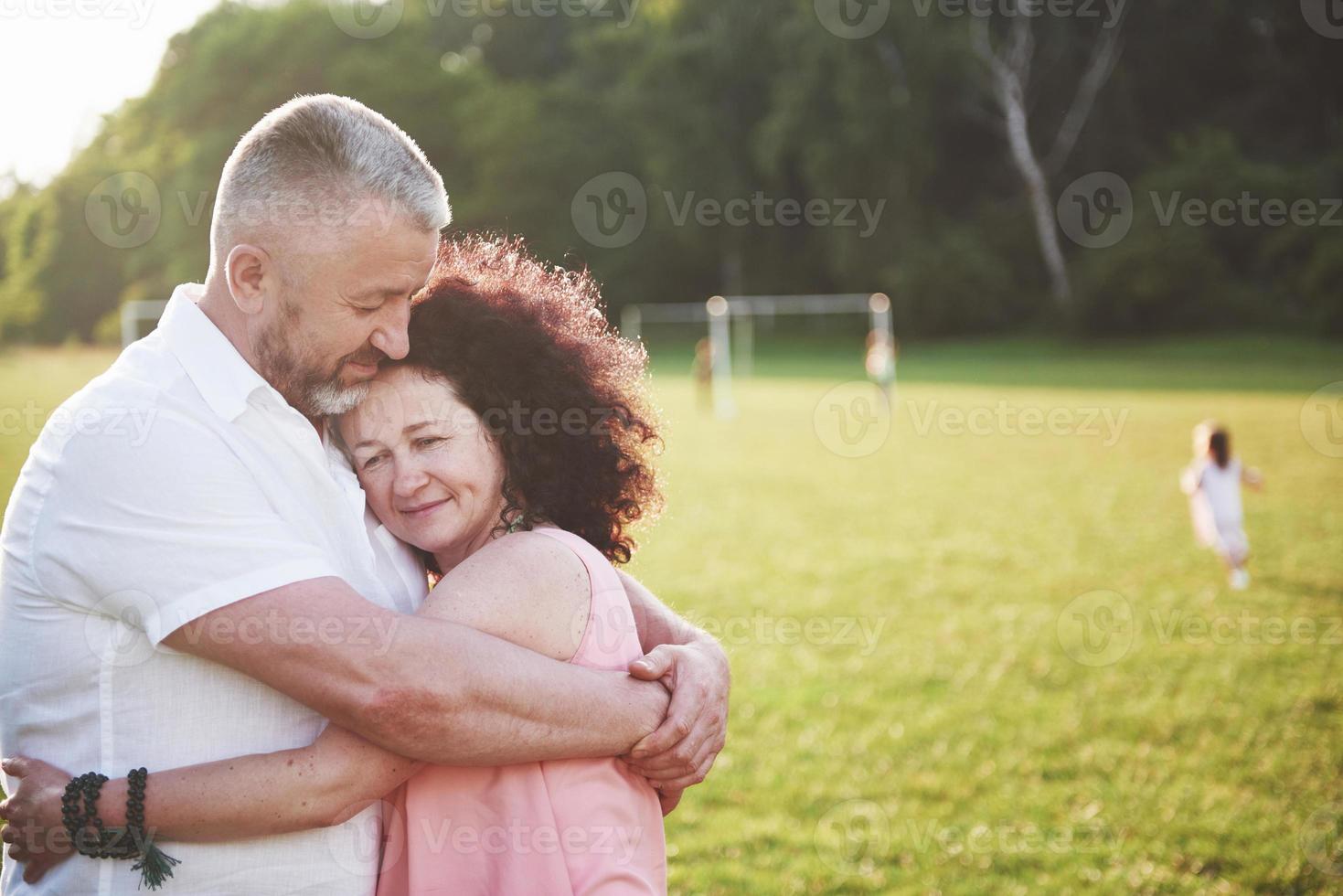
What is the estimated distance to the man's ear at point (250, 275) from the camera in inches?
81.0

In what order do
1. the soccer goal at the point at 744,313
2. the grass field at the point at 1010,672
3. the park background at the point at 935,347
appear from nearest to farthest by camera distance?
1. the grass field at the point at 1010,672
2. the park background at the point at 935,347
3. the soccer goal at the point at 744,313

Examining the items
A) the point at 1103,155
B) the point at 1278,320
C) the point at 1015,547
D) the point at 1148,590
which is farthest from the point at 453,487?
the point at 1103,155

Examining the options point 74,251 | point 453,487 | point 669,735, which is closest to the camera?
point 669,735

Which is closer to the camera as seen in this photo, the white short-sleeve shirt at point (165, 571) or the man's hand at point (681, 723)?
the white short-sleeve shirt at point (165, 571)

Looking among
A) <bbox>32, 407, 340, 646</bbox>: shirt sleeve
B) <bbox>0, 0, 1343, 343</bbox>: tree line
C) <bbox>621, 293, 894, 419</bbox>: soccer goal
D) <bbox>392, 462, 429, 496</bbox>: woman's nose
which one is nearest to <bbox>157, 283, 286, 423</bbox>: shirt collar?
<bbox>32, 407, 340, 646</bbox>: shirt sleeve

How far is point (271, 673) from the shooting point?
1.79m

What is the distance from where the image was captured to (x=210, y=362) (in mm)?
1972

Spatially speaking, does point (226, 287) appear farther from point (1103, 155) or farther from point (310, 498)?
point (1103, 155)

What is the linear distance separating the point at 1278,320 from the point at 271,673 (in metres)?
39.3

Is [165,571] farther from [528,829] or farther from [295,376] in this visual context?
[528,829]

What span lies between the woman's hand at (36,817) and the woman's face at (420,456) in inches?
32.6

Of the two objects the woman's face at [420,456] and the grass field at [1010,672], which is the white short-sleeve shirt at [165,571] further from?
the grass field at [1010,672]

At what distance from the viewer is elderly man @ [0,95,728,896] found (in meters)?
1.77

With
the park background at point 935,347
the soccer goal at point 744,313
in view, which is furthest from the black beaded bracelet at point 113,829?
the soccer goal at point 744,313
